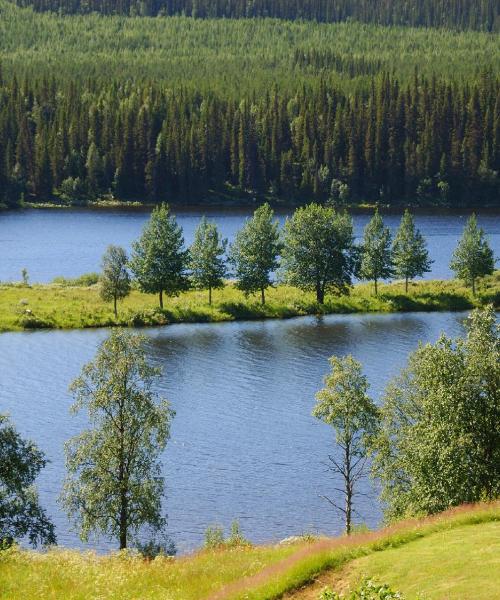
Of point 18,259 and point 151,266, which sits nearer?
point 151,266

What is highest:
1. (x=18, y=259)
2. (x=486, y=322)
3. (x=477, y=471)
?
(x=486, y=322)

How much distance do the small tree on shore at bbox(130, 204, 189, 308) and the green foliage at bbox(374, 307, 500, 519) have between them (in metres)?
68.0

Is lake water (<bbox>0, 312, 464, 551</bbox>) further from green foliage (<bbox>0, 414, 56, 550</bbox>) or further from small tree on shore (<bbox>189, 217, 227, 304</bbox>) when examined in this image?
green foliage (<bbox>0, 414, 56, 550</bbox>)

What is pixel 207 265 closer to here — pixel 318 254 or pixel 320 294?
pixel 318 254

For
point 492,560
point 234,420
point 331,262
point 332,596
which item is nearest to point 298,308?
point 331,262

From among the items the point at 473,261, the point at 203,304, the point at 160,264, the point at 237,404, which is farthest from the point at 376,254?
the point at 237,404

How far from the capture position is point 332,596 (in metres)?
21.3

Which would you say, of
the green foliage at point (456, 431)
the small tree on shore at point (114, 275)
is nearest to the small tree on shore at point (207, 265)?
the small tree on shore at point (114, 275)

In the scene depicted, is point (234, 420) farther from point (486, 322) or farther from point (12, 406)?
point (486, 322)

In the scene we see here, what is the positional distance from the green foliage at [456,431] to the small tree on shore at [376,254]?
73.5 meters

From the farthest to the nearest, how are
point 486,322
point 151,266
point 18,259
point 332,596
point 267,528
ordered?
point 18,259
point 151,266
point 267,528
point 486,322
point 332,596

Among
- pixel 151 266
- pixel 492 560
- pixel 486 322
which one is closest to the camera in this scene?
pixel 492 560

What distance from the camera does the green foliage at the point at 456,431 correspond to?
4581 centimetres

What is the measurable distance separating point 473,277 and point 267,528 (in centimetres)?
7123
